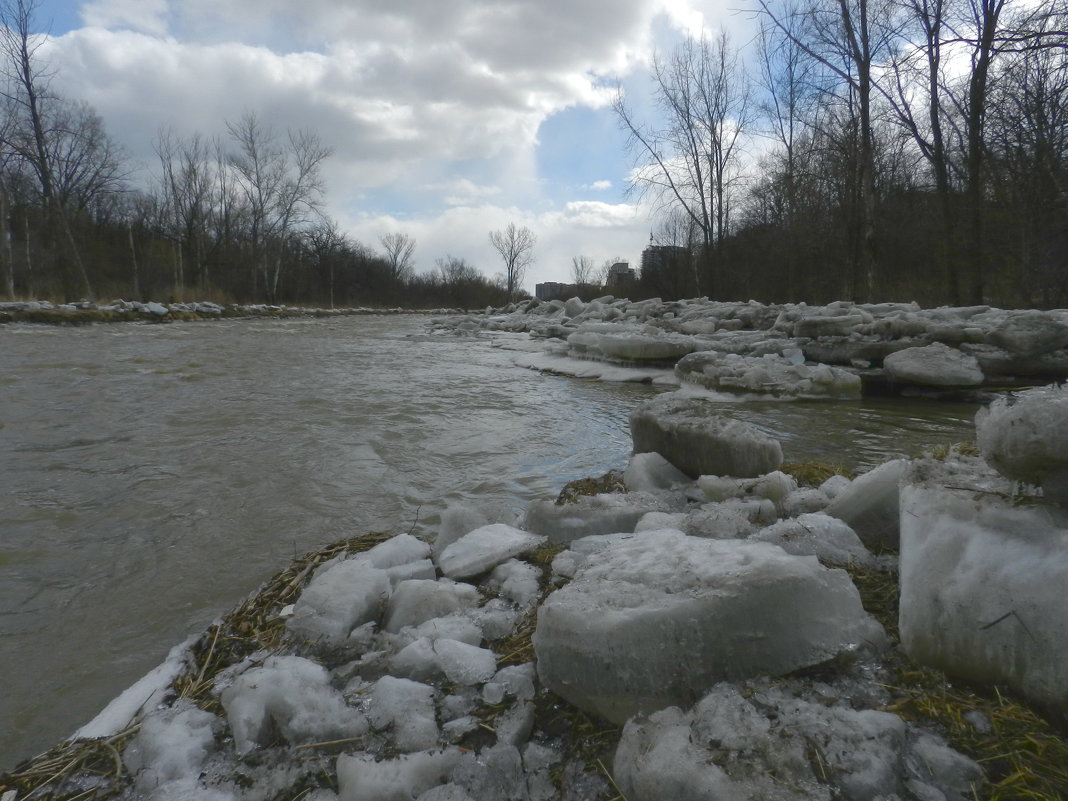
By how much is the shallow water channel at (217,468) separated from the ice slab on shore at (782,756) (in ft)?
4.27

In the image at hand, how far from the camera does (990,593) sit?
0.88 meters

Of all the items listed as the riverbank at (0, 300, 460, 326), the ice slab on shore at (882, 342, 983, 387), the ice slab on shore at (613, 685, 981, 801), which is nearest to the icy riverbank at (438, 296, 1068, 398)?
the ice slab on shore at (882, 342, 983, 387)

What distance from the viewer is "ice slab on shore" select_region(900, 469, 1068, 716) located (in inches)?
32.5

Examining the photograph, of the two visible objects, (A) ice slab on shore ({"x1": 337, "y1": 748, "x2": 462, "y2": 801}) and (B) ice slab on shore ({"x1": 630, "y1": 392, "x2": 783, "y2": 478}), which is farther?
(B) ice slab on shore ({"x1": 630, "y1": 392, "x2": 783, "y2": 478})

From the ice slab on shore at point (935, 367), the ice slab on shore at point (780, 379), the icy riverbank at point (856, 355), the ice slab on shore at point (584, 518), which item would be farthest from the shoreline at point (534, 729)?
the ice slab on shore at point (935, 367)

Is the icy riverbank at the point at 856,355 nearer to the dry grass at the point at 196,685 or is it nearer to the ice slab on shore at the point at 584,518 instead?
the ice slab on shore at the point at 584,518

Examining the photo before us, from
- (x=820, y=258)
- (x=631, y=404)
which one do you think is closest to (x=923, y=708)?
(x=631, y=404)

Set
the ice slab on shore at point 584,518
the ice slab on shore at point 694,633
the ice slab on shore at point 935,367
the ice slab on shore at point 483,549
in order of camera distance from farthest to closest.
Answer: the ice slab on shore at point 935,367
the ice slab on shore at point 584,518
the ice slab on shore at point 483,549
the ice slab on shore at point 694,633

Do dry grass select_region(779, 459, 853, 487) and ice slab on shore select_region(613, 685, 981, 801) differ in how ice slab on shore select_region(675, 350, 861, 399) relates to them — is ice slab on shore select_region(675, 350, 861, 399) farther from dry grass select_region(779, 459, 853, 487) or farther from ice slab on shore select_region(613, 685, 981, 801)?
ice slab on shore select_region(613, 685, 981, 801)

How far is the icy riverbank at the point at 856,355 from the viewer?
5543mm

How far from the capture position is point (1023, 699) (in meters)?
0.85

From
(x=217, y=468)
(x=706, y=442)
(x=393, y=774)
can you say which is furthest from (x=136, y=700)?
(x=217, y=468)

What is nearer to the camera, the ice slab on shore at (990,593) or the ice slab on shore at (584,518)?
the ice slab on shore at (990,593)

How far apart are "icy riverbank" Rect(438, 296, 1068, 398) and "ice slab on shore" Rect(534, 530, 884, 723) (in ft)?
16.8
